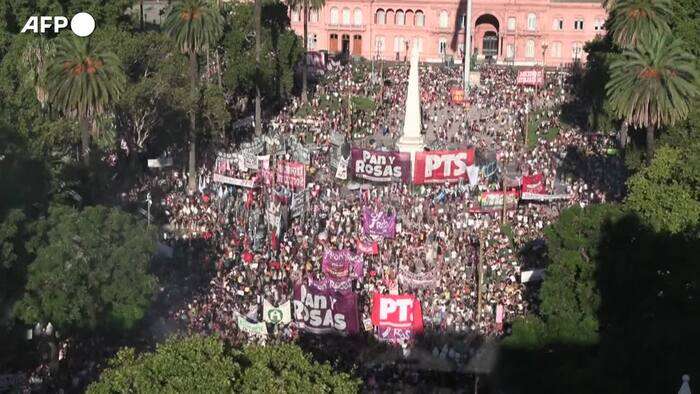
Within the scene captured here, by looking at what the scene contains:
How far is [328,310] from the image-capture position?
42188 millimetres

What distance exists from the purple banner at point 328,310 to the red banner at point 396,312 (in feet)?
2.45

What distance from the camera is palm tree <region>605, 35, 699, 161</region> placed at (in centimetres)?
5784

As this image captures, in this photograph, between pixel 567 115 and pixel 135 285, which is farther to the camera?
pixel 567 115

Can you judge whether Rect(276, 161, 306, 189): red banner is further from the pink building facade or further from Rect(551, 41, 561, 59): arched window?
Rect(551, 41, 561, 59): arched window

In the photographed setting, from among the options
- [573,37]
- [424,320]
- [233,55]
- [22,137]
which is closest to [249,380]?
[424,320]

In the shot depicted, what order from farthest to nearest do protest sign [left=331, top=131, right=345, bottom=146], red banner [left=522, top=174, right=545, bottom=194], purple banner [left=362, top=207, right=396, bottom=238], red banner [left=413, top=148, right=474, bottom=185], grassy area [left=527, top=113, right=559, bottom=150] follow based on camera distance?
grassy area [left=527, top=113, right=559, bottom=150], protest sign [left=331, top=131, right=345, bottom=146], red banner [left=413, top=148, right=474, bottom=185], red banner [left=522, top=174, right=545, bottom=194], purple banner [left=362, top=207, right=396, bottom=238]

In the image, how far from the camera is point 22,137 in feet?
158

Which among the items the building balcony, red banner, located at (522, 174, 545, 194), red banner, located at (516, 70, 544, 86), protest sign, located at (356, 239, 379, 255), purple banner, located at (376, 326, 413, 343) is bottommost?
purple banner, located at (376, 326, 413, 343)

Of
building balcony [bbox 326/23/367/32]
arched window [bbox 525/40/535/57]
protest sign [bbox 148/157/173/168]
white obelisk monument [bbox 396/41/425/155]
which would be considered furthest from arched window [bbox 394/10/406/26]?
protest sign [bbox 148/157/173/168]

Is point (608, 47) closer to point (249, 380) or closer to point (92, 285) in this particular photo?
point (92, 285)

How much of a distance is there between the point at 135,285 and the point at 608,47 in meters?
49.8

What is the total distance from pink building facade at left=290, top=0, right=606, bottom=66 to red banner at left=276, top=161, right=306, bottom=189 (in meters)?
58.7

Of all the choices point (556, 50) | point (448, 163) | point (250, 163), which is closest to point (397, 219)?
point (448, 163)

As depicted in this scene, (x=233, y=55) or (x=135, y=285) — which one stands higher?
(x=233, y=55)
